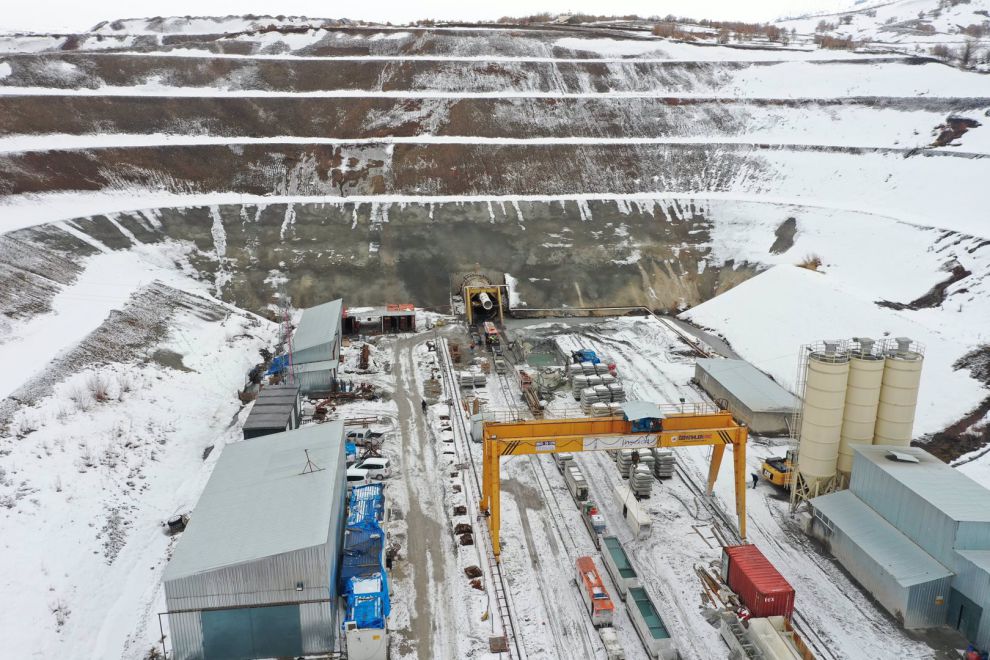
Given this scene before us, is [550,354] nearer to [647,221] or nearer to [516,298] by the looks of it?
[516,298]

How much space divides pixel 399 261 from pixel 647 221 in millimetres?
19826

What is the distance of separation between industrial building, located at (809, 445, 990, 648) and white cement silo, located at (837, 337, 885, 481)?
0.56 metres

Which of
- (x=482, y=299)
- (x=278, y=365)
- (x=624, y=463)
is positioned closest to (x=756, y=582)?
(x=624, y=463)

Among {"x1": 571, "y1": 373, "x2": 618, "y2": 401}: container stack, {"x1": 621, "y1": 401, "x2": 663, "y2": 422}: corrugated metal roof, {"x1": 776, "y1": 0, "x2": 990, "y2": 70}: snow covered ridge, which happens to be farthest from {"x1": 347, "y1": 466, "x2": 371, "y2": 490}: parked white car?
{"x1": 776, "y1": 0, "x2": 990, "y2": 70}: snow covered ridge

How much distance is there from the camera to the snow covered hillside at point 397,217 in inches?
926

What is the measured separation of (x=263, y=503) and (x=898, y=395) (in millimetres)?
19916

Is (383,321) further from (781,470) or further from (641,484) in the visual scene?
(781,470)

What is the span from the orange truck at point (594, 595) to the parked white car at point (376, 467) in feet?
30.2

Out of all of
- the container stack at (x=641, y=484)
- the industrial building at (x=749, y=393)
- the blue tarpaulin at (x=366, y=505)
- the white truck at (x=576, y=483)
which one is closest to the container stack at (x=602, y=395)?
the industrial building at (x=749, y=393)

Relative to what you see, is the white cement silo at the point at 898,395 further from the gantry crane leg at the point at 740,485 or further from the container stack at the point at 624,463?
the container stack at the point at 624,463

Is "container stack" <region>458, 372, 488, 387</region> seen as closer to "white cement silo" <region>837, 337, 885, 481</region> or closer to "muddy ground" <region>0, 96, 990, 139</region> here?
"white cement silo" <region>837, 337, 885, 481</region>

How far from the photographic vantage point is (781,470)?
2431 cm

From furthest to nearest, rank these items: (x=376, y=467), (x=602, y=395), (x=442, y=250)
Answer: (x=442, y=250) → (x=602, y=395) → (x=376, y=467)

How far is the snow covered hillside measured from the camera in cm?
2352
